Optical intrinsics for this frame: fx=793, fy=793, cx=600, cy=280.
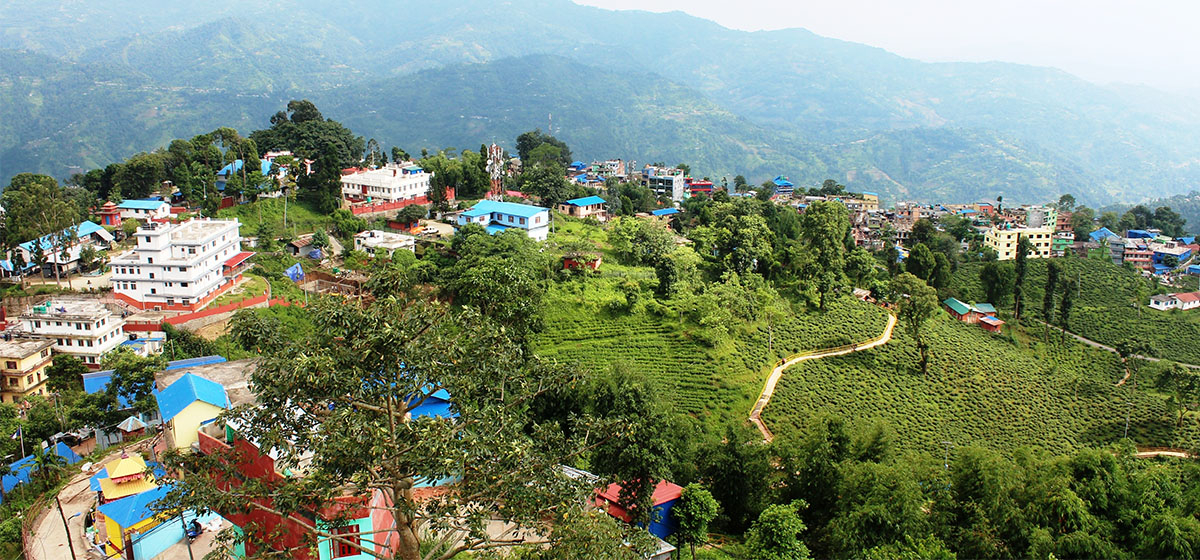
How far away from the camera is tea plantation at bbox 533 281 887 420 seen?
22.5 metres

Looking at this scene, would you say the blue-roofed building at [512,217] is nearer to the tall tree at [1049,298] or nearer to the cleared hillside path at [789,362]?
the cleared hillside path at [789,362]

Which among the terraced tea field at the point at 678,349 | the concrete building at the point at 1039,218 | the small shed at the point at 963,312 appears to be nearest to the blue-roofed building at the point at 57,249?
the terraced tea field at the point at 678,349

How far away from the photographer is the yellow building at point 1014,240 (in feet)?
134

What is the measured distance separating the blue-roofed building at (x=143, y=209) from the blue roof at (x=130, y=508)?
2073 centimetres

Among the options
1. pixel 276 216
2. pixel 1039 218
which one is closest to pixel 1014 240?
pixel 1039 218

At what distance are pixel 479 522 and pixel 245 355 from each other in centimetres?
1832

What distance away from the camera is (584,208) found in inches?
1491

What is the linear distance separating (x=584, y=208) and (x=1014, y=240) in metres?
22.5

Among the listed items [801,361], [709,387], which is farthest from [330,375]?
[801,361]

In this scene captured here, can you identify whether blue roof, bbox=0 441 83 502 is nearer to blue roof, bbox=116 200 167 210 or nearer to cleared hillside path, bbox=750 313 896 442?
blue roof, bbox=116 200 167 210

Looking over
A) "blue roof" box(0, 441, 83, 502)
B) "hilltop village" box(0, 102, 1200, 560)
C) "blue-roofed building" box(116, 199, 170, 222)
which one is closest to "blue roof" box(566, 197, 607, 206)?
"hilltop village" box(0, 102, 1200, 560)

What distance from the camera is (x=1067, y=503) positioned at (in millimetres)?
15242

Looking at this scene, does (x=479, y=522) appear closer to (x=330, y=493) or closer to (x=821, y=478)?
(x=330, y=493)

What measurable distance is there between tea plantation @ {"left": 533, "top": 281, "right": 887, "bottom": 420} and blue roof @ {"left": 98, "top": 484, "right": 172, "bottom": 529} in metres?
10.4
